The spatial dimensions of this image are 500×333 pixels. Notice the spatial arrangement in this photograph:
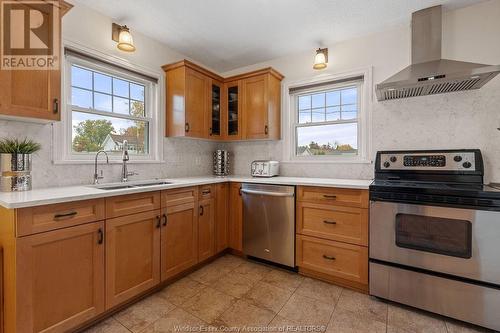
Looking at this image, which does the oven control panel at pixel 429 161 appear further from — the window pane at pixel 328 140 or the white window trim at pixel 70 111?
the white window trim at pixel 70 111

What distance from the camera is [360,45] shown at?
265cm

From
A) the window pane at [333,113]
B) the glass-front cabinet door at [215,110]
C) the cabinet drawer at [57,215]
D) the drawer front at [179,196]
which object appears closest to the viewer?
the cabinet drawer at [57,215]

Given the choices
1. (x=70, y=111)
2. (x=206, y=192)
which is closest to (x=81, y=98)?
(x=70, y=111)

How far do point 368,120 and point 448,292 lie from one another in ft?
5.50

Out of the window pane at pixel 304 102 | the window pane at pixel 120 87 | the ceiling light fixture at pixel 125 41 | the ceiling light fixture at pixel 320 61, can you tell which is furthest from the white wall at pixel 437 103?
the window pane at pixel 120 87

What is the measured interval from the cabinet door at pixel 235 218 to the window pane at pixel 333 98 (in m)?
1.52

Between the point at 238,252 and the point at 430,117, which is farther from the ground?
the point at 430,117

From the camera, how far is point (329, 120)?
296cm

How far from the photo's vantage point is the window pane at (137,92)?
2.64 m

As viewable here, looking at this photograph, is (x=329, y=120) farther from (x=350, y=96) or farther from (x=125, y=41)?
(x=125, y=41)

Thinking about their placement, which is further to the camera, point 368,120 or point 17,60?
point 368,120

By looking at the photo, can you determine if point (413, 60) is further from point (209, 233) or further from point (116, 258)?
point (116, 258)

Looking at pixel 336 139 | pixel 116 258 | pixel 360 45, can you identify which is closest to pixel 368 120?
pixel 336 139

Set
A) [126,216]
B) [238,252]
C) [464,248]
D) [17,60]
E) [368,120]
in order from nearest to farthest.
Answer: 1. [17,60]
2. [464,248]
3. [126,216]
4. [368,120]
5. [238,252]
